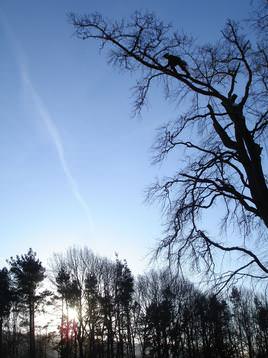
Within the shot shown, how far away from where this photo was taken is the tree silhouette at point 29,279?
40.8 metres

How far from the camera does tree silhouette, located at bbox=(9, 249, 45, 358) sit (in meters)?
40.8

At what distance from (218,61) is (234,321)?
232ft

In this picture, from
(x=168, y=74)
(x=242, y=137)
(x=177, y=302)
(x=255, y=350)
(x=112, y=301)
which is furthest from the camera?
(x=255, y=350)

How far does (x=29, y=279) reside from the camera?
4106cm

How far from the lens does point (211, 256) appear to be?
28.8ft

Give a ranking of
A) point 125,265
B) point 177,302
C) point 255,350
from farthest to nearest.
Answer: point 255,350
point 177,302
point 125,265

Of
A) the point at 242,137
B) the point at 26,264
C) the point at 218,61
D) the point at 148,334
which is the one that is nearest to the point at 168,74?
the point at 218,61

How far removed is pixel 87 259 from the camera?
43.6 meters

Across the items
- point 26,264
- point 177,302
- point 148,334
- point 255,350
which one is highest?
point 26,264

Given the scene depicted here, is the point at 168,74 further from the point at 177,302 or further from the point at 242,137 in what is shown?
the point at 177,302

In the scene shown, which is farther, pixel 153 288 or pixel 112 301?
pixel 153 288

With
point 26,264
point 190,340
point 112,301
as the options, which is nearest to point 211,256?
point 26,264

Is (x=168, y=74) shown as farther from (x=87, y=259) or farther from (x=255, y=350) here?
(x=255, y=350)

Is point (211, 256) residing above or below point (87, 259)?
below
